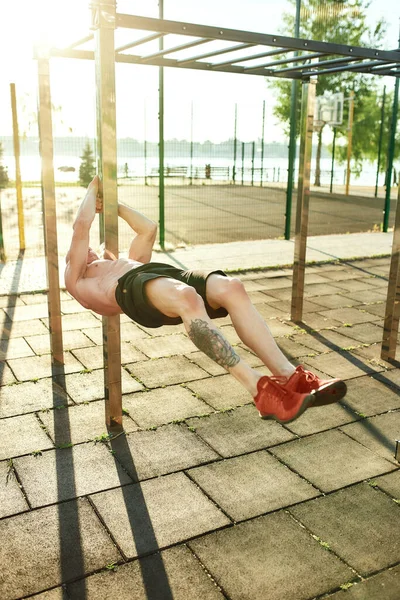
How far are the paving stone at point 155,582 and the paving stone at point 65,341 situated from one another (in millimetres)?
2961

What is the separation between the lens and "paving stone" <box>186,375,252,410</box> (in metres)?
4.24

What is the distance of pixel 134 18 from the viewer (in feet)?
10.4

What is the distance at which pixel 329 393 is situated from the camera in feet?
8.23

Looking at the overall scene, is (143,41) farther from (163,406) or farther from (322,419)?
(322,419)

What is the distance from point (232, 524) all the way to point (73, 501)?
86cm

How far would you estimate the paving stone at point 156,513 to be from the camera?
108 inches

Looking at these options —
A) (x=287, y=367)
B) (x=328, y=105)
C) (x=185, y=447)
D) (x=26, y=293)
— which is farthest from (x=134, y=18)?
(x=328, y=105)

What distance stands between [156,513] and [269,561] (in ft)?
2.13

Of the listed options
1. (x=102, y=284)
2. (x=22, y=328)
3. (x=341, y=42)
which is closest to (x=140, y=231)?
(x=102, y=284)

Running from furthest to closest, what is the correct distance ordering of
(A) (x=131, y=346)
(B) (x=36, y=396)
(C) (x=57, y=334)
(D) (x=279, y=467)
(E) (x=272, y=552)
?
(A) (x=131, y=346), (C) (x=57, y=334), (B) (x=36, y=396), (D) (x=279, y=467), (E) (x=272, y=552)

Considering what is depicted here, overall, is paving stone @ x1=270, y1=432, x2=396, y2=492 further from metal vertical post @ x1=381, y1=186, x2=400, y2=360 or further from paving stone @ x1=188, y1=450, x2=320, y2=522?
metal vertical post @ x1=381, y1=186, x2=400, y2=360

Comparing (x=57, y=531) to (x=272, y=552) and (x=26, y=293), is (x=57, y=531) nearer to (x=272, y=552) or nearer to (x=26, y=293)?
(x=272, y=552)

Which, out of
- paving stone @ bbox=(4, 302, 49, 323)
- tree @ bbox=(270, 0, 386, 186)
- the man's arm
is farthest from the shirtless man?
tree @ bbox=(270, 0, 386, 186)

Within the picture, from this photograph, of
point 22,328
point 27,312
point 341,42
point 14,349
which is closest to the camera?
point 14,349
